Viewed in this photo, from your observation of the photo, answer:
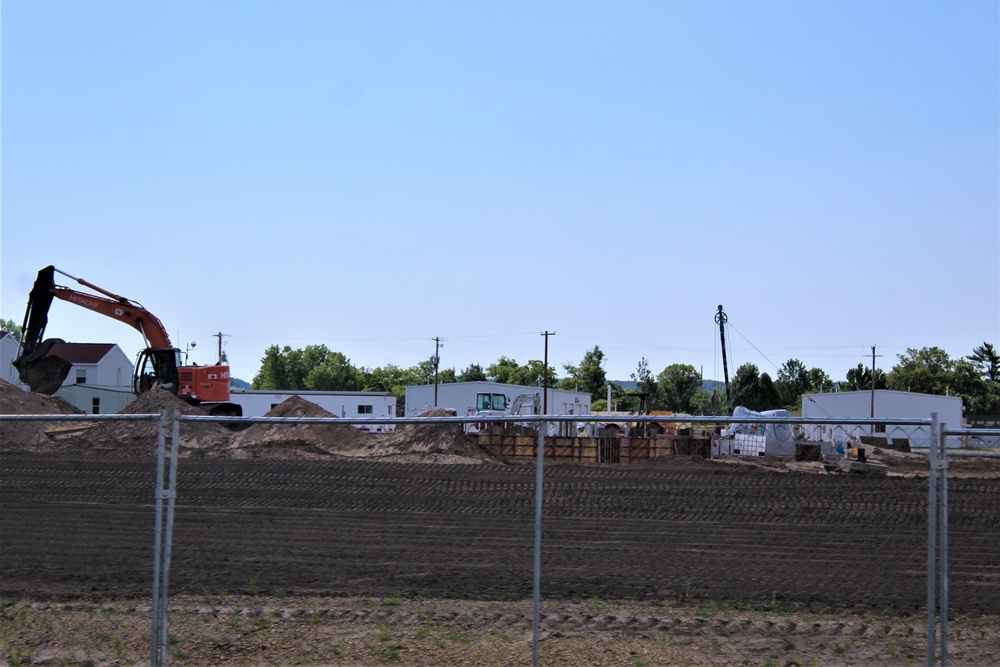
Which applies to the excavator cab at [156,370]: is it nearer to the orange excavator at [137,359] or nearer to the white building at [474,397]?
the orange excavator at [137,359]

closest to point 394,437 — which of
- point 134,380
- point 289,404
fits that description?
→ point 289,404

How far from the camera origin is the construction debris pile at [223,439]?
88.4ft

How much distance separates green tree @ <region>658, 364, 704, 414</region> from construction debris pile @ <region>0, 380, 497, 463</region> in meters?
85.6

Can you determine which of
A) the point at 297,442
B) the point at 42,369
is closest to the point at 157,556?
the point at 297,442

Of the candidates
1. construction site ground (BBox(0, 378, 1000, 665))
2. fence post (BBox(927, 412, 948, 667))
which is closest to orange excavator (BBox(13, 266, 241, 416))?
construction site ground (BBox(0, 378, 1000, 665))

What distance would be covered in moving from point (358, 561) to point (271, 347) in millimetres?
120473

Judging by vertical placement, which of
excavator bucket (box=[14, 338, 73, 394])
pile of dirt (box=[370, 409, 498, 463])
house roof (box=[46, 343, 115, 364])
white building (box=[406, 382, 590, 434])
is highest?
house roof (box=[46, 343, 115, 364])

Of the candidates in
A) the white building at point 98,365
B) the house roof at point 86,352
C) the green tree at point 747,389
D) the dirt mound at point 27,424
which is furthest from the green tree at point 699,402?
the dirt mound at point 27,424

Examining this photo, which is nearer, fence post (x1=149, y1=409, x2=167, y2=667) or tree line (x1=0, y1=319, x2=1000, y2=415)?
fence post (x1=149, y1=409, x2=167, y2=667)

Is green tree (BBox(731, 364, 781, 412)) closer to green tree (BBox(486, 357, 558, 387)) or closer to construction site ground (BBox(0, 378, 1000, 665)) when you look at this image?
green tree (BBox(486, 357, 558, 387))

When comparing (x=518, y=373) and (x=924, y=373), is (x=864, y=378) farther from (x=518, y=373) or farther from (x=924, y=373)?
(x=518, y=373)

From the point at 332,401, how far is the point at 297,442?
37985mm

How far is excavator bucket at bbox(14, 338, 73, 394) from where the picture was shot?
2656 cm

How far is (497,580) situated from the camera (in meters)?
10.5
